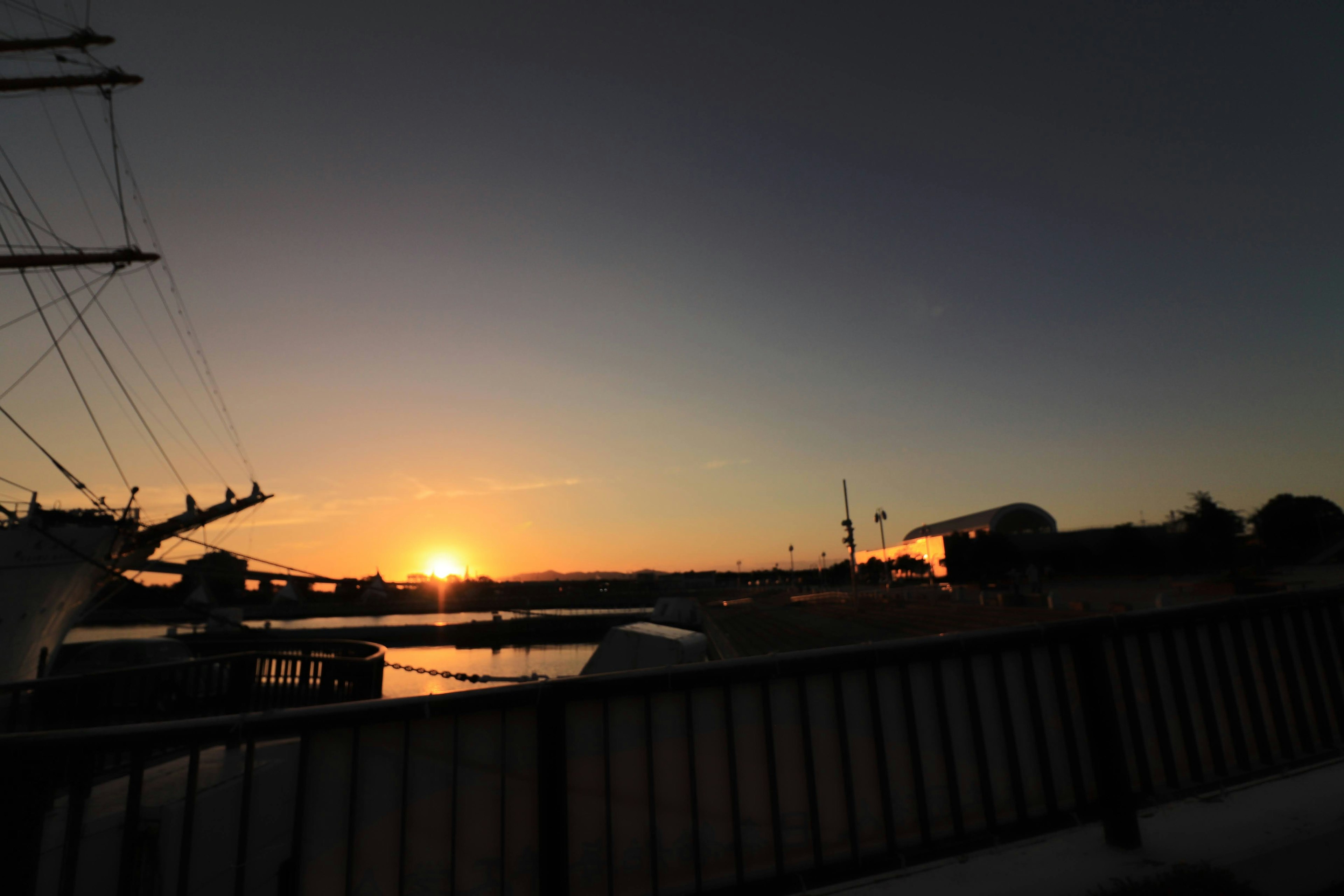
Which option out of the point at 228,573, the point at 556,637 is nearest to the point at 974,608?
the point at 228,573

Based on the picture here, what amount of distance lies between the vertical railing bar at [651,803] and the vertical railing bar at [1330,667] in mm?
5044

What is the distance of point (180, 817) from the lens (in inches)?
111

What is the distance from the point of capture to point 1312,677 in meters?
4.21

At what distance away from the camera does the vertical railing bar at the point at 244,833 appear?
7.36 ft

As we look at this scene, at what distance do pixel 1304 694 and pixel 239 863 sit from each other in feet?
21.7

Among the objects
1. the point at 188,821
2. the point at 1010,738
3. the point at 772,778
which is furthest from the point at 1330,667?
the point at 188,821

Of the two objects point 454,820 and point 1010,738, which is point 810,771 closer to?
point 1010,738

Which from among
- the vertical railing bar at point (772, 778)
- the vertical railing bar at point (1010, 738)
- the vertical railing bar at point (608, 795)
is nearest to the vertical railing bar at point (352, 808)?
the vertical railing bar at point (608, 795)

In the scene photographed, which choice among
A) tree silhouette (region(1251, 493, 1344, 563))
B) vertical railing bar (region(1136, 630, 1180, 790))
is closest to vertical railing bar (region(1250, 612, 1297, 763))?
vertical railing bar (region(1136, 630, 1180, 790))

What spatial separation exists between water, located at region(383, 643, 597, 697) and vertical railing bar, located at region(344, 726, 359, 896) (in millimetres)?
34816

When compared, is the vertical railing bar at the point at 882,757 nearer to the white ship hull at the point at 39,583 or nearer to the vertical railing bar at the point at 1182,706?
the vertical railing bar at the point at 1182,706

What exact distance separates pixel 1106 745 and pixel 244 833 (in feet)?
13.6

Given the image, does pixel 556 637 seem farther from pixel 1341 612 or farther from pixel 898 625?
pixel 1341 612

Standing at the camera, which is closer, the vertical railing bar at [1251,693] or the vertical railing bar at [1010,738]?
the vertical railing bar at [1010,738]
